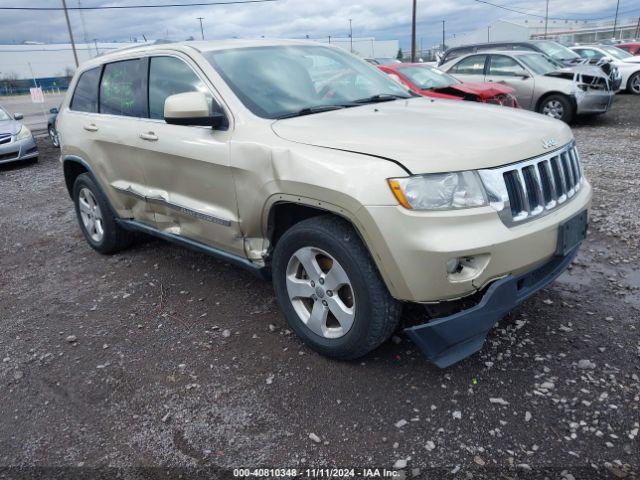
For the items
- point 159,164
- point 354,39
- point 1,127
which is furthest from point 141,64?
point 354,39

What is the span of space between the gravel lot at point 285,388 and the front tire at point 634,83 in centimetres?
1472

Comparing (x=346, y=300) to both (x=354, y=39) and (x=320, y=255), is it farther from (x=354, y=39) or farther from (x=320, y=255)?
(x=354, y=39)

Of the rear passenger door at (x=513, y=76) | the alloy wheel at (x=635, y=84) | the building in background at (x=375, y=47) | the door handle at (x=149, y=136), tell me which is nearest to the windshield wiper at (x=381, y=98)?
the door handle at (x=149, y=136)

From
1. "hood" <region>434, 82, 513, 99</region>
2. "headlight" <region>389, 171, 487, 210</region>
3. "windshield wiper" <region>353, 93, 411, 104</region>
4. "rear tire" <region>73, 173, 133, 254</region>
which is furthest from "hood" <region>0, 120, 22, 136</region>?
"headlight" <region>389, 171, 487, 210</region>

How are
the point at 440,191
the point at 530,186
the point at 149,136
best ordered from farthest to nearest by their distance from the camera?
1. the point at 149,136
2. the point at 530,186
3. the point at 440,191

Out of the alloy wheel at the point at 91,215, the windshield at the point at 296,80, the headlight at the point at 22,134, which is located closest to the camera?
the windshield at the point at 296,80

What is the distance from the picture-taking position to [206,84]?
11.2ft

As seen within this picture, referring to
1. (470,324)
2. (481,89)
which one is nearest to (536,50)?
(481,89)

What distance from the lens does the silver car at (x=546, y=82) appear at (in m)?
10.6

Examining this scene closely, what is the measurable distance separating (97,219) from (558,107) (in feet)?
30.6

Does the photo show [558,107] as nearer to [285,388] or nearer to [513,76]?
[513,76]

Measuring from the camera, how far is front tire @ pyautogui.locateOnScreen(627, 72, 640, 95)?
16453mm

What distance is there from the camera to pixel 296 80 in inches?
143

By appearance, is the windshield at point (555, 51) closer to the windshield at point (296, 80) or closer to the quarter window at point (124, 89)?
the windshield at point (296, 80)
